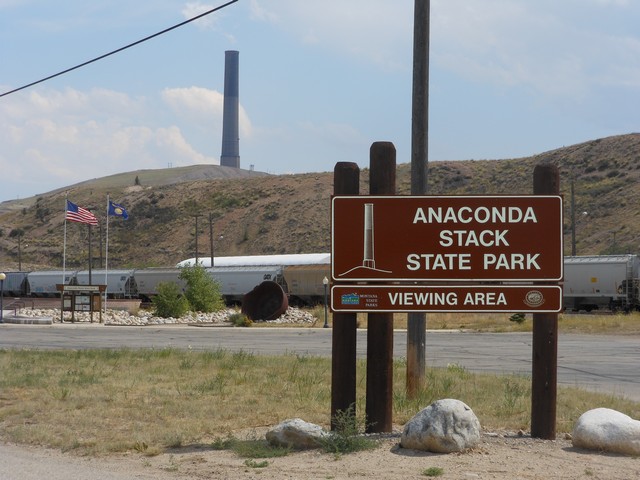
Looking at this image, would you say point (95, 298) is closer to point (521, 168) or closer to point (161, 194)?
point (521, 168)

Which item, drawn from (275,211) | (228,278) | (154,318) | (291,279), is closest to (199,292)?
(154,318)

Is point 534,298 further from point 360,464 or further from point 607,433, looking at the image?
point 360,464

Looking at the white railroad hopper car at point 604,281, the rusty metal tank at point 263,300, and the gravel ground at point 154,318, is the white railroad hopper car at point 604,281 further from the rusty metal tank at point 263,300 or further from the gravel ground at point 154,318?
the rusty metal tank at point 263,300

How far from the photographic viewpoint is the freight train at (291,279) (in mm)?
52688

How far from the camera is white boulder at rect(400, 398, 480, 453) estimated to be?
31.0 ft

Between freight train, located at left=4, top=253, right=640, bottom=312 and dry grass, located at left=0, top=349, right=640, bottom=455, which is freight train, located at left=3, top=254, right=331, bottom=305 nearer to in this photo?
freight train, located at left=4, top=253, right=640, bottom=312

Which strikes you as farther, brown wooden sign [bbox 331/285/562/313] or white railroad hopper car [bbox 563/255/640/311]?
white railroad hopper car [bbox 563/255/640/311]

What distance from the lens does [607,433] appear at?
9.68 metres

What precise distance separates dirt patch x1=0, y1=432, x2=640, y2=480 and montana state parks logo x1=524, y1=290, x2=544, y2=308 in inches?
62.5

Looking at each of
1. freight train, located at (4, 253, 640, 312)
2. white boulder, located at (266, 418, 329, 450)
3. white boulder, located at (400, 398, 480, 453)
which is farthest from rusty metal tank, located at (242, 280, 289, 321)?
white boulder, located at (400, 398, 480, 453)

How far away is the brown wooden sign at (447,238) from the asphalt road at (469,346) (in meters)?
5.98

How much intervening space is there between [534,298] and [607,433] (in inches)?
69.2

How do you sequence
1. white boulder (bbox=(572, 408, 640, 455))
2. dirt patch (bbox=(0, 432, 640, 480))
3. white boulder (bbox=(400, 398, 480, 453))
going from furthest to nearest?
white boulder (bbox=(572, 408, 640, 455)), white boulder (bbox=(400, 398, 480, 453)), dirt patch (bbox=(0, 432, 640, 480))

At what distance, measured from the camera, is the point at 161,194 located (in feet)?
428
